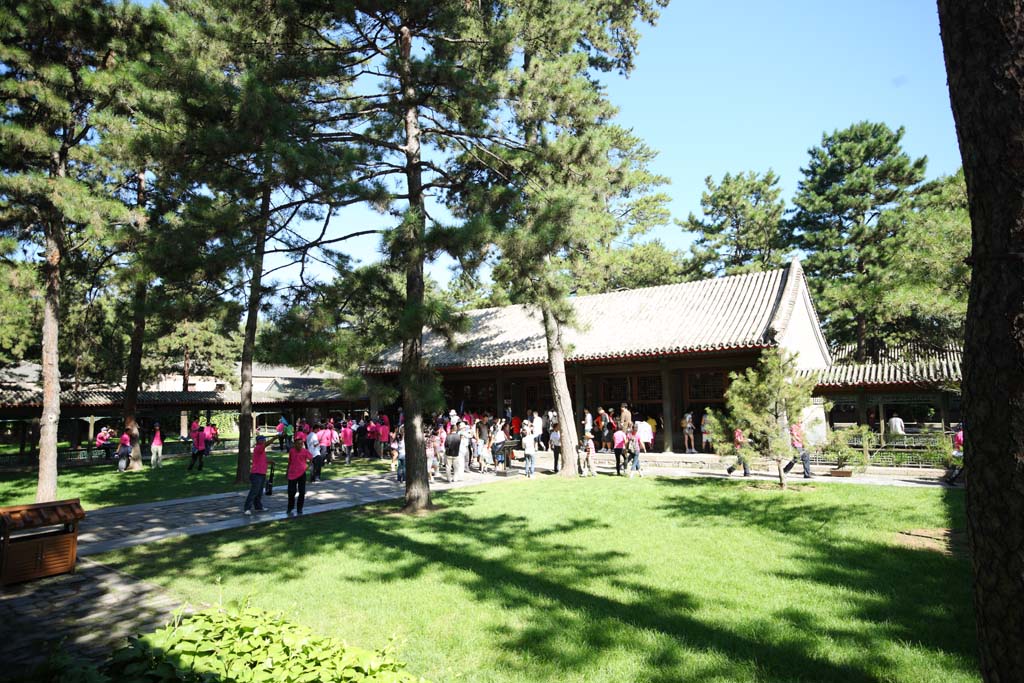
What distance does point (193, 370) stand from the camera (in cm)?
4038

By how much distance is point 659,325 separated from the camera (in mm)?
19953

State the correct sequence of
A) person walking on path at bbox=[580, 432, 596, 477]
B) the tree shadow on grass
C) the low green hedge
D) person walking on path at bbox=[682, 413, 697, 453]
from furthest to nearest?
person walking on path at bbox=[682, 413, 697, 453] → person walking on path at bbox=[580, 432, 596, 477] → the tree shadow on grass → the low green hedge

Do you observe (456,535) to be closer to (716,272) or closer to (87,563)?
(87,563)

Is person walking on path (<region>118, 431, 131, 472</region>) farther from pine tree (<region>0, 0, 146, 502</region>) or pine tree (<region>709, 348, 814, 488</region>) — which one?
pine tree (<region>709, 348, 814, 488</region>)

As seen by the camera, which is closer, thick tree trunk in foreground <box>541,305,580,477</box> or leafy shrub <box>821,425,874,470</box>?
leafy shrub <box>821,425,874,470</box>

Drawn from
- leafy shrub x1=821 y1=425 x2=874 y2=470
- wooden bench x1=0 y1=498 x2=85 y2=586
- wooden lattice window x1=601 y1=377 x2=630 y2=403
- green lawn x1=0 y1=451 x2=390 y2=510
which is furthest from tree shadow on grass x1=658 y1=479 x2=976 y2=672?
green lawn x1=0 y1=451 x2=390 y2=510

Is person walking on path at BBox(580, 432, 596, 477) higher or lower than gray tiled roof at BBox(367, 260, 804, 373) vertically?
lower

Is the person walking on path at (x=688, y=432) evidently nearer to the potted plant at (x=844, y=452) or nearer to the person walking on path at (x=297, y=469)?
the potted plant at (x=844, y=452)

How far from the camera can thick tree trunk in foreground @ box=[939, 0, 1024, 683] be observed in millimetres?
2133

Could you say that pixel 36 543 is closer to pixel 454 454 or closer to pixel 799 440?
pixel 454 454

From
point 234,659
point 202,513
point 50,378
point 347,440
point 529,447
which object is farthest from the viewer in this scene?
point 347,440

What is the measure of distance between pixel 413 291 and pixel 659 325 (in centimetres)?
1172

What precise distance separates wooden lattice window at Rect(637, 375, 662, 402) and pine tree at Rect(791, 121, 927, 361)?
533 inches

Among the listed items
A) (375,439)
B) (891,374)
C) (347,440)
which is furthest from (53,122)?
(891,374)
